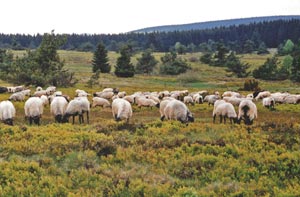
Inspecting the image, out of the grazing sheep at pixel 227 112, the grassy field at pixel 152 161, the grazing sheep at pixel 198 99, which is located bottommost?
the grazing sheep at pixel 198 99

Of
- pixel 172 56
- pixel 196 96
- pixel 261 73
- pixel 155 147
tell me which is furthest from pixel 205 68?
pixel 155 147

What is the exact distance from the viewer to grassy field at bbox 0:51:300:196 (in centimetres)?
999

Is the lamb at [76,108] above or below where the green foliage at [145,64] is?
above

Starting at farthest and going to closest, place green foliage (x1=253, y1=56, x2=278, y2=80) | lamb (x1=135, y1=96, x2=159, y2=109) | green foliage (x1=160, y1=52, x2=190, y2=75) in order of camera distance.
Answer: green foliage (x1=160, y1=52, x2=190, y2=75)
green foliage (x1=253, y1=56, x2=278, y2=80)
lamb (x1=135, y1=96, x2=159, y2=109)

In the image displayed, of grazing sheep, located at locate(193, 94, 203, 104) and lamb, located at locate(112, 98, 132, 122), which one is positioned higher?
lamb, located at locate(112, 98, 132, 122)

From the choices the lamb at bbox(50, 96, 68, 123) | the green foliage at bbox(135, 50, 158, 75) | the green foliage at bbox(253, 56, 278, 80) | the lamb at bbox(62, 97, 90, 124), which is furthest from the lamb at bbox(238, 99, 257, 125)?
the green foliage at bbox(135, 50, 158, 75)

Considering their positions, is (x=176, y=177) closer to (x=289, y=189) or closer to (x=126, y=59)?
(x=289, y=189)

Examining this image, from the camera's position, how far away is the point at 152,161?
475 inches

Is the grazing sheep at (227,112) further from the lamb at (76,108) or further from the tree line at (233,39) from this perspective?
the tree line at (233,39)

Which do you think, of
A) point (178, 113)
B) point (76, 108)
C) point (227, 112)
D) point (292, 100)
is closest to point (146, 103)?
point (76, 108)

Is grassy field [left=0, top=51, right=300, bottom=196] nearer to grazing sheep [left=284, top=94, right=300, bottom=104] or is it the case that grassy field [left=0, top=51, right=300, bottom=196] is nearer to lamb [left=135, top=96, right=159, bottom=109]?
lamb [left=135, top=96, right=159, bottom=109]

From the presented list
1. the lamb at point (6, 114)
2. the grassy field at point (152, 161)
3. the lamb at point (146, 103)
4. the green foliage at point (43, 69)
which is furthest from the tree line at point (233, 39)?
the grassy field at point (152, 161)

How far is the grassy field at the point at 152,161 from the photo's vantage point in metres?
9.99

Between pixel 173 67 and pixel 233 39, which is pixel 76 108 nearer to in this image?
pixel 173 67
